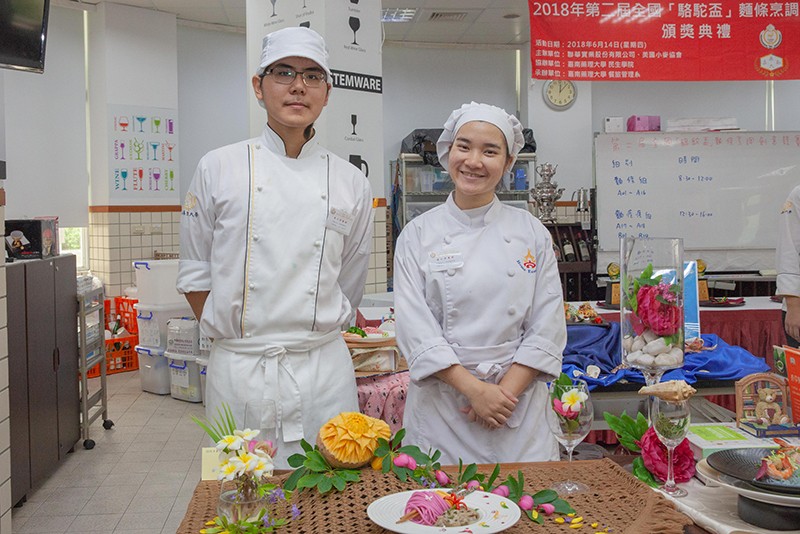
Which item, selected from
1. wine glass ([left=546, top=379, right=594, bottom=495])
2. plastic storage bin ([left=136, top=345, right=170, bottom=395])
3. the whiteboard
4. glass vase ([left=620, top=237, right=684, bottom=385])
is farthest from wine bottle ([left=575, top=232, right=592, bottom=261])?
wine glass ([left=546, top=379, right=594, bottom=495])

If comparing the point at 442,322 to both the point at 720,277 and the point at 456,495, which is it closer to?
the point at 456,495

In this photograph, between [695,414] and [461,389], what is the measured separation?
1751mm

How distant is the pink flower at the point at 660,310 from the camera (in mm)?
1624

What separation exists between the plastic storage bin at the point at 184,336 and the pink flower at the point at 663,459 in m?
4.88

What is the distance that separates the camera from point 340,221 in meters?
2.13

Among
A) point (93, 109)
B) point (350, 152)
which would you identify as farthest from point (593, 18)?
point (93, 109)

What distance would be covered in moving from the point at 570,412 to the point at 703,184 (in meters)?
6.87

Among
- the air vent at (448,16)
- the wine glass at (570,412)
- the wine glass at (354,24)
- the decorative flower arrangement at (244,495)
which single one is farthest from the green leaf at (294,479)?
the air vent at (448,16)

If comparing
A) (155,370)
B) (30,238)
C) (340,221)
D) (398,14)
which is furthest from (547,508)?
(398,14)

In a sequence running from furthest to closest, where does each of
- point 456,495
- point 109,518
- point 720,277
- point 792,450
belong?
point 720,277
point 109,518
point 792,450
point 456,495

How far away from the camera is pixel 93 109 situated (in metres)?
8.00

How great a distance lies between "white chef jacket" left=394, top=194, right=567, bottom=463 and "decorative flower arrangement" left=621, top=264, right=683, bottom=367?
0.32 meters

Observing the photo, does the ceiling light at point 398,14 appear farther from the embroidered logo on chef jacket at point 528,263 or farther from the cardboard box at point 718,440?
the cardboard box at point 718,440

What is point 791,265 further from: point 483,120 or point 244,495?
point 244,495
